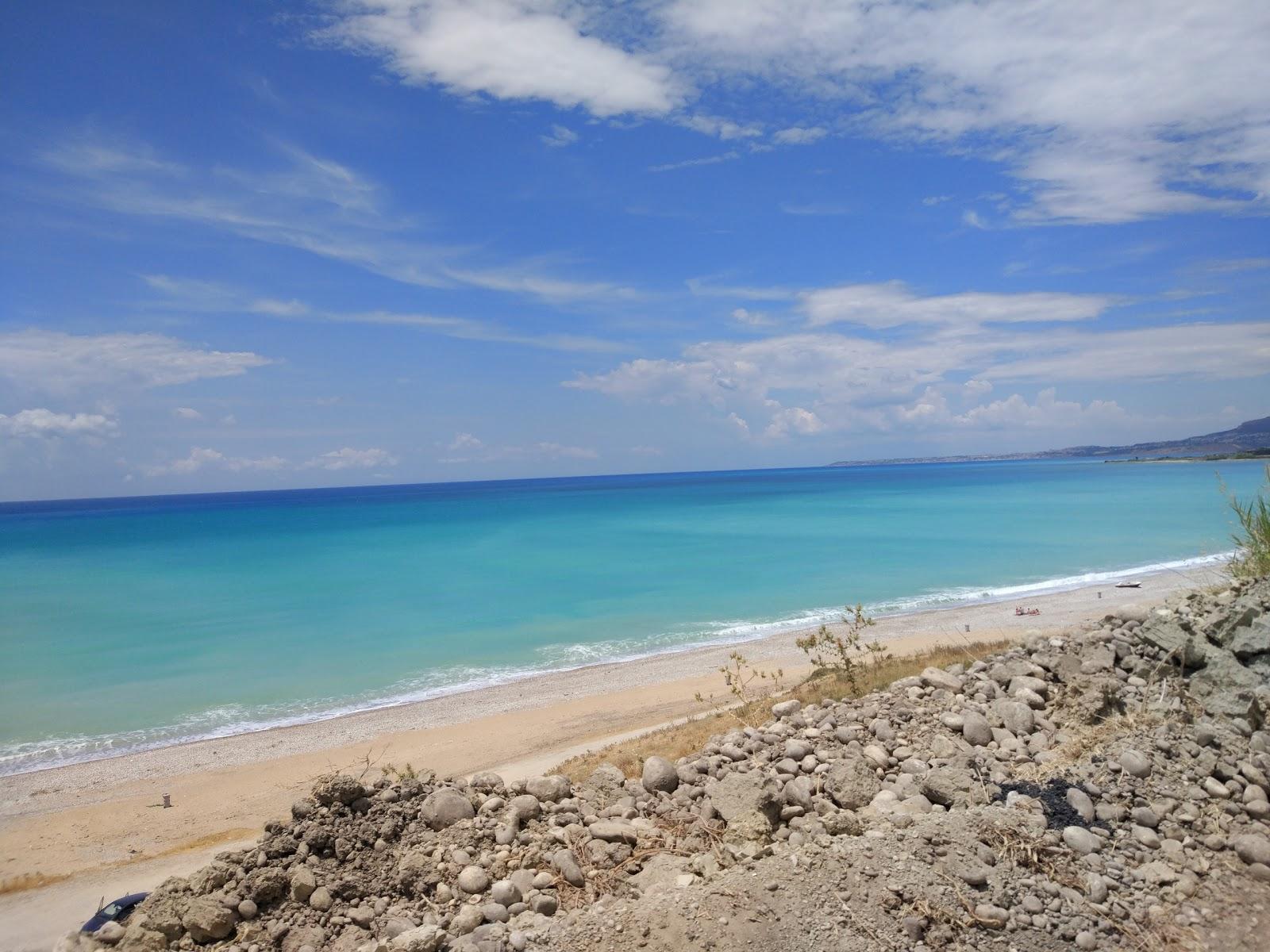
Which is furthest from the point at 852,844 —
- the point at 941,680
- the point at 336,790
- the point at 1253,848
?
the point at 941,680

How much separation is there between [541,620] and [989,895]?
29.5 metres

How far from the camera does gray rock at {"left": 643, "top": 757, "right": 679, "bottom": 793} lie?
8.40 metres

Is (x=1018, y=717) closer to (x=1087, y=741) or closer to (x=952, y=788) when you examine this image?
(x=1087, y=741)

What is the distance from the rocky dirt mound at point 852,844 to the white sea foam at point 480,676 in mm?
15896

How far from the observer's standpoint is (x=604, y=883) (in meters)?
6.52

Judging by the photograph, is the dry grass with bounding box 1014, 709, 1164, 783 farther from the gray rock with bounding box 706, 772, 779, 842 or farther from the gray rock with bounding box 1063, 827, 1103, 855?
the gray rock with bounding box 706, 772, 779, 842

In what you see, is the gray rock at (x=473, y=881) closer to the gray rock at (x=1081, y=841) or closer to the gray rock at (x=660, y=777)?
the gray rock at (x=660, y=777)

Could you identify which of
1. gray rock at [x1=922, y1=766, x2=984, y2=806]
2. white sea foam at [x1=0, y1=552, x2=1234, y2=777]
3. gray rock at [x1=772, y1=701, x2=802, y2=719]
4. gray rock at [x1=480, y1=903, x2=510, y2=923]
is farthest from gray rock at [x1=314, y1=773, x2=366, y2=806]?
white sea foam at [x1=0, y1=552, x2=1234, y2=777]

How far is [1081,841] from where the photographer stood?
599cm

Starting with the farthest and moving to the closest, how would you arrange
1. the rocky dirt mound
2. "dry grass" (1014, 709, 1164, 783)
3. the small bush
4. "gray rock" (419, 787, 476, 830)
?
the small bush
"gray rock" (419, 787, 476, 830)
"dry grass" (1014, 709, 1164, 783)
the rocky dirt mound

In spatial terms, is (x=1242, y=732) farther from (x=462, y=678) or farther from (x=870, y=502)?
(x=870, y=502)

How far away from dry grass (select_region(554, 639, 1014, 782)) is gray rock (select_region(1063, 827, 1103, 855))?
493cm

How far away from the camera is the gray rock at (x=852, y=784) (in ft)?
24.4

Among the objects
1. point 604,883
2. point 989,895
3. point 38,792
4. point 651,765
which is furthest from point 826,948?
point 38,792
